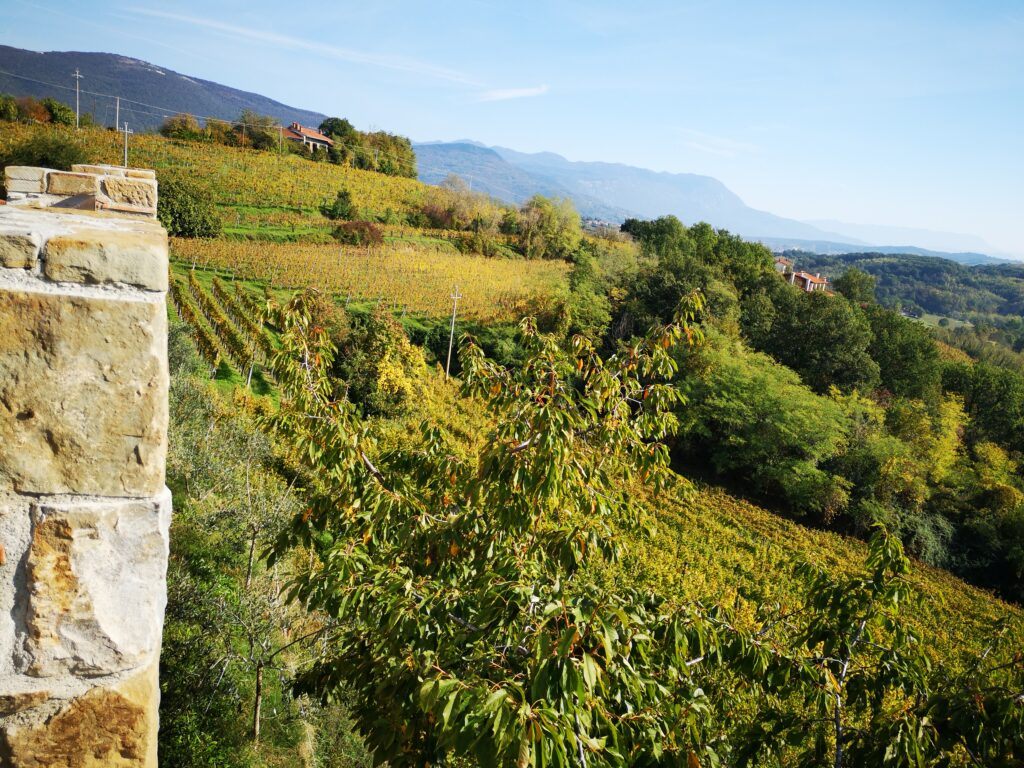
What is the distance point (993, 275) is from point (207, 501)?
161m

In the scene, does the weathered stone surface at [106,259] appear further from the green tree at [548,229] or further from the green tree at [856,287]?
the green tree at [856,287]

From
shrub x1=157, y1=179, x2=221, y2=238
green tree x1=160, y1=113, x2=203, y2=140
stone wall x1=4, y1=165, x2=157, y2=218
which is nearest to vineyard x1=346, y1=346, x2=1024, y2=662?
stone wall x1=4, y1=165, x2=157, y2=218

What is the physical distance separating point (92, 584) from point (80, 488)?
0.55 ft

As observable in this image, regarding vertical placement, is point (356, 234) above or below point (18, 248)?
above

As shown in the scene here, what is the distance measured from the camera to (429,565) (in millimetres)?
3650

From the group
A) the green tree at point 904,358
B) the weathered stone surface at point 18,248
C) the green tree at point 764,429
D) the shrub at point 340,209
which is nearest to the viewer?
the weathered stone surface at point 18,248

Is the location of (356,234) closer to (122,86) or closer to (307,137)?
(307,137)

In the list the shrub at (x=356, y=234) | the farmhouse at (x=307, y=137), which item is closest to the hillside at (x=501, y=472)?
the shrub at (x=356, y=234)

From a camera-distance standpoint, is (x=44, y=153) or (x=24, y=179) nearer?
(x=24, y=179)

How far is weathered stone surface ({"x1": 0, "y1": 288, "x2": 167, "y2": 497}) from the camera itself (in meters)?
0.91

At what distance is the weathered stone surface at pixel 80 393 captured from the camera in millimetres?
911

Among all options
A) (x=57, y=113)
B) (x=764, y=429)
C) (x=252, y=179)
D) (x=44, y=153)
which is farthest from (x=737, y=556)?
(x=57, y=113)

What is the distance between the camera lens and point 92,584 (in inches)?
39.4

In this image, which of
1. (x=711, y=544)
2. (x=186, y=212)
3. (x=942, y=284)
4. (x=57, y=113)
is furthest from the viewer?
(x=942, y=284)
